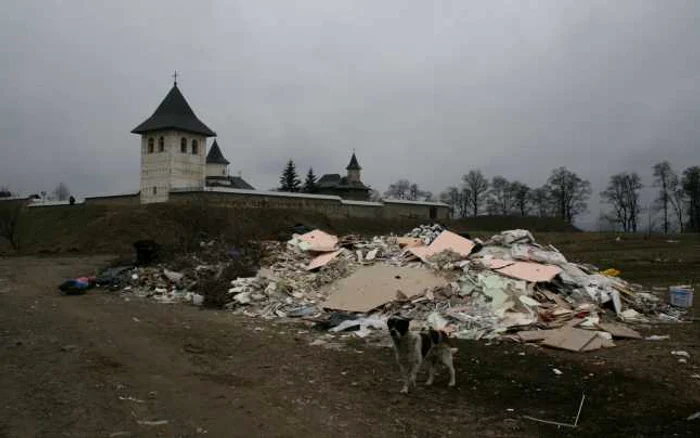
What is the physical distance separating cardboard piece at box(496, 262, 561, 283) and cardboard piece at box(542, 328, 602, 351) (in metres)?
2.54

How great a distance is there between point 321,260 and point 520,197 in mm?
65712

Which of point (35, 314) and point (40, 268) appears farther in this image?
point (40, 268)

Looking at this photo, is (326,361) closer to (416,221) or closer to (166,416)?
(166,416)

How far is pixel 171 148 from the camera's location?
39562 mm

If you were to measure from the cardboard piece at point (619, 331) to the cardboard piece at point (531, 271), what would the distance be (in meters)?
1.82

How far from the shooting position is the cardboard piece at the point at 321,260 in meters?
13.7

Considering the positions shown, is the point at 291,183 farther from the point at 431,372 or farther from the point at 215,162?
the point at 431,372

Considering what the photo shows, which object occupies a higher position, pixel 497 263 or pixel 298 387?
pixel 497 263

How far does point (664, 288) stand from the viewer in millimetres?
15078

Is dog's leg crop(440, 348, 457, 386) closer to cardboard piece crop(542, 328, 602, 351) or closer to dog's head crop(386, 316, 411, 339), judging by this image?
dog's head crop(386, 316, 411, 339)

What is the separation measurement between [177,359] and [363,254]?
726 cm

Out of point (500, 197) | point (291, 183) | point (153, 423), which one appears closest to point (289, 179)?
point (291, 183)

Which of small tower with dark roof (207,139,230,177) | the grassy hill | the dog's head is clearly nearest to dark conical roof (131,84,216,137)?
Result: the grassy hill

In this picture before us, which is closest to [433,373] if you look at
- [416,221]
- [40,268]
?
[40,268]
